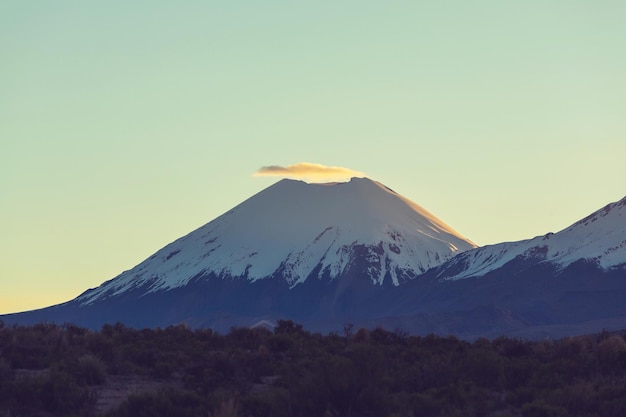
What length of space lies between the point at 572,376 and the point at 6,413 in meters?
15.4

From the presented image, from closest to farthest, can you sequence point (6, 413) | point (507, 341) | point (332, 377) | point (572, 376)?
point (6, 413), point (332, 377), point (572, 376), point (507, 341)

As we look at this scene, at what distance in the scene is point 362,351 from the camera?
34844 mm

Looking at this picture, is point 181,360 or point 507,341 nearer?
point 181,360

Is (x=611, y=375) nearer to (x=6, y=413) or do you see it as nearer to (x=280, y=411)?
(x=280, y=411)

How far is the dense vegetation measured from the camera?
3181 cm

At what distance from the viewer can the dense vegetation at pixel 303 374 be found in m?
31.8

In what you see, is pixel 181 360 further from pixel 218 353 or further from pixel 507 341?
pixel 507 341

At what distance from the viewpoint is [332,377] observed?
1284 inches

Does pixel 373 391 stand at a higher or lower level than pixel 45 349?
lower

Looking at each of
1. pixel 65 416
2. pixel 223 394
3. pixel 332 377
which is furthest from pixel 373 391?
pixel 65 416

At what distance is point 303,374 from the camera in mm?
35656

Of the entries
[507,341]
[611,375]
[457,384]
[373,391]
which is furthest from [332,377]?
[507,341]

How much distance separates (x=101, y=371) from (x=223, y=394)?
4742 millimetres

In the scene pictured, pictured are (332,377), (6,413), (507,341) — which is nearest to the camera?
(6,413)
